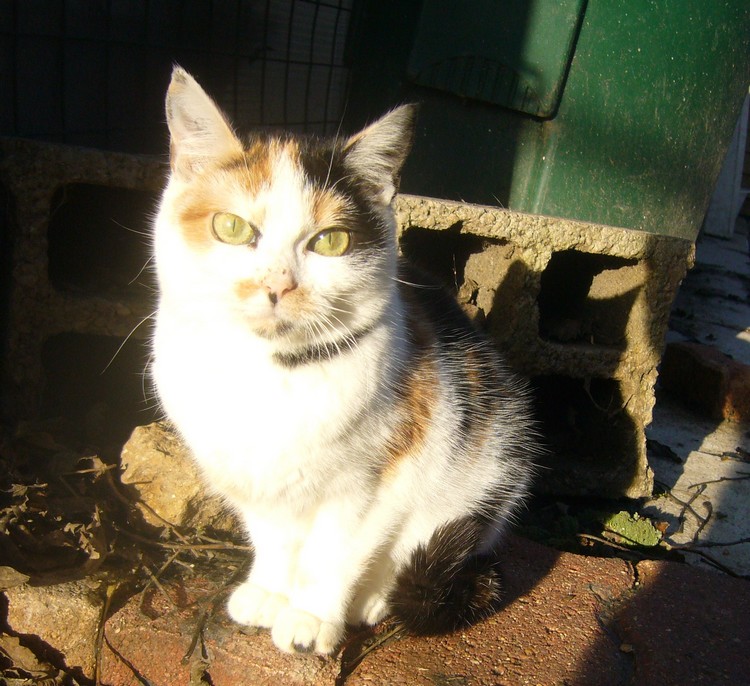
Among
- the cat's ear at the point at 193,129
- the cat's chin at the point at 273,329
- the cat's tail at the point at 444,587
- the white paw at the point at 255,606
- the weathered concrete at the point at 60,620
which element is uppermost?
the cat's ear at the point at 193,129

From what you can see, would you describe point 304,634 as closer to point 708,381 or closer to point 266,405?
point 266,405

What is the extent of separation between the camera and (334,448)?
1.40m

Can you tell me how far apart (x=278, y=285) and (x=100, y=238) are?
1.40m

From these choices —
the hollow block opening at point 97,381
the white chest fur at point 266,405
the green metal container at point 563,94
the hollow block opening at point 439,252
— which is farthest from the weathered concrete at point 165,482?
the green metal container at point 563,94

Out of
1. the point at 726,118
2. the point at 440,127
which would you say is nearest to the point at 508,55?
the point at 440,127

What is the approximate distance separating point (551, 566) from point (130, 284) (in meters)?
1.47

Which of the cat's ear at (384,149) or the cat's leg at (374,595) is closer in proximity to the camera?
the cat's ear at (384,149)

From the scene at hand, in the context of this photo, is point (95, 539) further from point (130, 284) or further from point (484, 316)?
point (484, 316)

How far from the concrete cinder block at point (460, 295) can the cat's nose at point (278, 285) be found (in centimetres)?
78

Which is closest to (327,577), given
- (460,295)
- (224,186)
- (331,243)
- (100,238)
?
(331,243)

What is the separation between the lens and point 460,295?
231 centimetres

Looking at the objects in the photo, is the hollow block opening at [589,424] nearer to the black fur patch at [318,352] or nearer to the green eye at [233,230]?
the black fur patch at [318,352]

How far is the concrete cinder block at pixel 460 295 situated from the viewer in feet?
6.08

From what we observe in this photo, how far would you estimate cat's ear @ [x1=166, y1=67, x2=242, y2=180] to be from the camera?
1.36m
